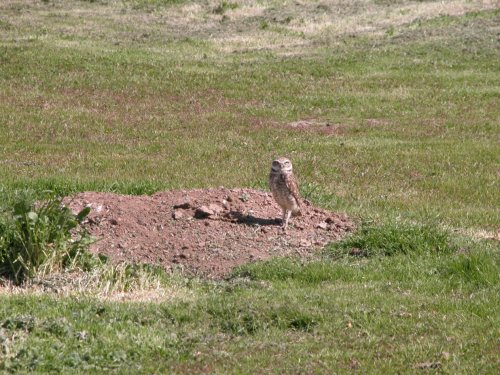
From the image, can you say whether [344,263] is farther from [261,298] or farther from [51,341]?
[51,341]

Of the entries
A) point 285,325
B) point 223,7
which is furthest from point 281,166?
point 223,7

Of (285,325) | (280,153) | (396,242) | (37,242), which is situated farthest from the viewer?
(280,153)

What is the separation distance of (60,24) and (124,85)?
1088 cm

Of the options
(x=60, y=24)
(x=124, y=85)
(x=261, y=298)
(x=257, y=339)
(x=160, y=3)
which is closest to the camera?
(x=257, y=339)

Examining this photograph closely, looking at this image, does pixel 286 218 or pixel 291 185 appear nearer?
pixel 291 185

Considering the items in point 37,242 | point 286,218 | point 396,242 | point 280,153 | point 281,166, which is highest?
point 281,166

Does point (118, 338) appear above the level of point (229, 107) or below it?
above

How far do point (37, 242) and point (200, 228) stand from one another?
6.76 ft

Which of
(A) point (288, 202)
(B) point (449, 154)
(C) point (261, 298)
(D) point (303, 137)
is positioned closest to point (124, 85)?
(D) point (303, 137)

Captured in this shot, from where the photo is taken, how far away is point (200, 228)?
11844 millimetres

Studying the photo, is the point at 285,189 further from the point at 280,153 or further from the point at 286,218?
the point at 280,153

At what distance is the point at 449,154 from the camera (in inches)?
752

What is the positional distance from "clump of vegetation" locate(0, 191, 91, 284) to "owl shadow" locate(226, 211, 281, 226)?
2.03 m

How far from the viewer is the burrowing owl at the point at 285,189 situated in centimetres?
1189
